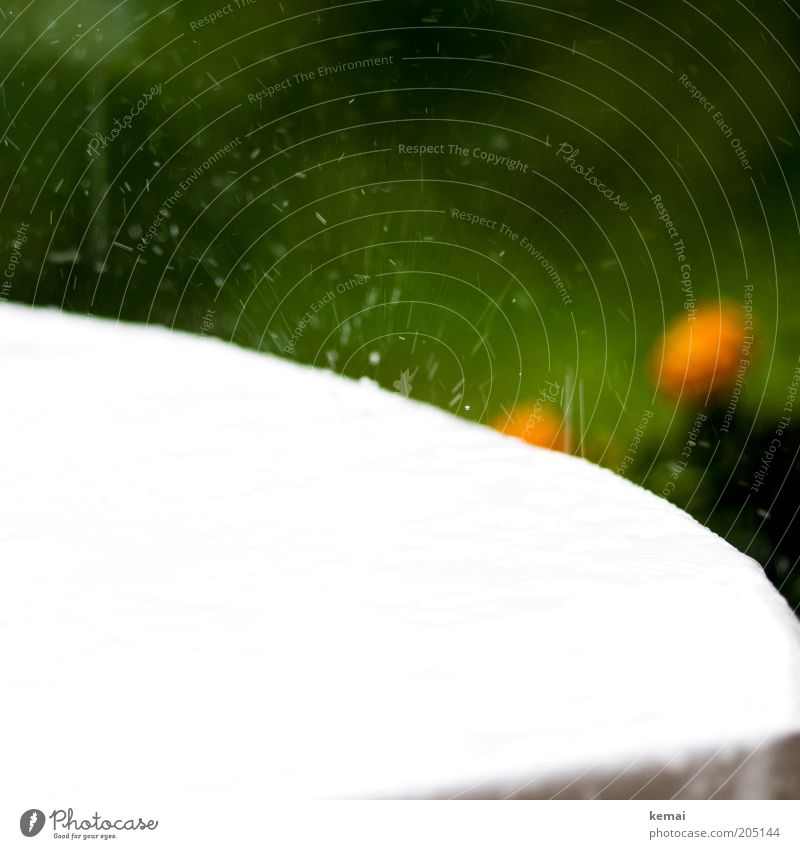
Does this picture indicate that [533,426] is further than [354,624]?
Yes

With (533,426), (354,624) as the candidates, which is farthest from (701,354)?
(354,624)

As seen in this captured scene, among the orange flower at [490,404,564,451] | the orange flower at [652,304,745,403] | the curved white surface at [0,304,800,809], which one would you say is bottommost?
the curved white surface at [0,304,800,809]

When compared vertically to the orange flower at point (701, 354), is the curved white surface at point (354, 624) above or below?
below

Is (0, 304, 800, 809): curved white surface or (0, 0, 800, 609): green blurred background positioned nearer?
(0, 304, 800, 809): curved white surface

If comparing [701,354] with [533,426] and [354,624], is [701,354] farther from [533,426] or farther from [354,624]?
[354,624]

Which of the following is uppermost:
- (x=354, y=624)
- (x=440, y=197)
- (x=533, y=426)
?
(x=440, y=197)

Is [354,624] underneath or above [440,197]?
underneath

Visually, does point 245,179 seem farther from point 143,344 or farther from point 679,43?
point 679,43
